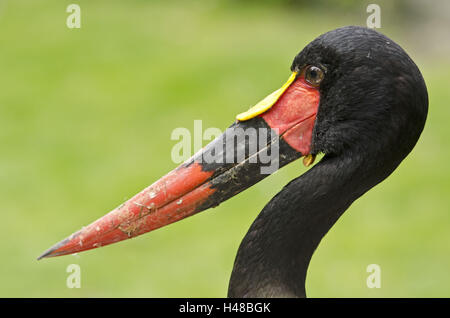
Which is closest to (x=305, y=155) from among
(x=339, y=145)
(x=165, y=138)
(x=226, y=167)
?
(x=339, y=145)

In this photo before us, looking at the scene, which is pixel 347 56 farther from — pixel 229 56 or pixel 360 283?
pixel 229 56

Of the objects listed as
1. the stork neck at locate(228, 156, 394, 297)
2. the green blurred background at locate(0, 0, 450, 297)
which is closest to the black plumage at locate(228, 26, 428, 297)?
the stork neck at locate(228, 156, 394, 297)

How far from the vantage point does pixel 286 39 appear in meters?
9.91

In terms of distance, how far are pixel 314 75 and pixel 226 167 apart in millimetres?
431

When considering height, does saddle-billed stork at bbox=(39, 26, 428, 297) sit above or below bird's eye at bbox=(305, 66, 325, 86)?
below

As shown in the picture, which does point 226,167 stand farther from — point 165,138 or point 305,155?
point 165,138

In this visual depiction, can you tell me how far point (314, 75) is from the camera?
2797mm

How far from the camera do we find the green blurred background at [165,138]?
676cm

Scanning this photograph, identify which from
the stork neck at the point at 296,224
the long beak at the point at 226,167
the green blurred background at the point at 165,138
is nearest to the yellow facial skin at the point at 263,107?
the long beak at the point at 226,167

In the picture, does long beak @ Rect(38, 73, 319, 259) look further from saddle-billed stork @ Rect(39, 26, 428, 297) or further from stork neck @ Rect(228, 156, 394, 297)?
stork neck @ Rect(228, 156, 394, 297)

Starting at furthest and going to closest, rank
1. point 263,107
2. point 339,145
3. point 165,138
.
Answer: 1. point 165,138
2. point 263,107
3. point 339,145

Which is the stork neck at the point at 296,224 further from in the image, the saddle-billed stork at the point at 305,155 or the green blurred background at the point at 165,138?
the green blurred background at the point at 165,138

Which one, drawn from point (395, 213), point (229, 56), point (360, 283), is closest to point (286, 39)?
point (229, 56)

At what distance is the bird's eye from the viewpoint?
278cm
